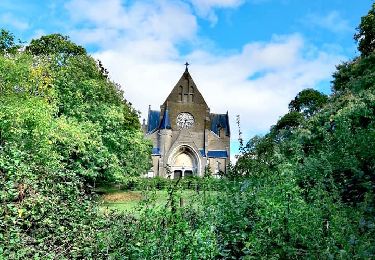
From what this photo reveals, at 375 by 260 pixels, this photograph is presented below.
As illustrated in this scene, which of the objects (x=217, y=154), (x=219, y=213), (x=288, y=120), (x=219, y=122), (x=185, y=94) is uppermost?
(x=185, y=94)

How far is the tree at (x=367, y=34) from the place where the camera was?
1955cm

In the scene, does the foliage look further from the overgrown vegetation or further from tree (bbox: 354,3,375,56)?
tree (bbox: 354,3,375,56)

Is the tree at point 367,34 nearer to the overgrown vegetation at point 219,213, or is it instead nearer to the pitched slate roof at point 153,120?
the overgrown vegetation at point 219,213

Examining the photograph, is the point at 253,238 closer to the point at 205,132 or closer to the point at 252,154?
the point at 252,154

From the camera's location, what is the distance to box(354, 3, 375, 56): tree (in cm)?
1955

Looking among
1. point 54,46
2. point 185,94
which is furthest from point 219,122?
point 54,46

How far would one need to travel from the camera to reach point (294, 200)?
5.78 meters

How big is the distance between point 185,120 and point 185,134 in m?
2.84

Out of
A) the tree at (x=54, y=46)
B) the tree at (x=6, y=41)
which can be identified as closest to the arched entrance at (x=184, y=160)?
the tree at (x=54, y=46)

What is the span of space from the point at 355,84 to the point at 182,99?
141 ft

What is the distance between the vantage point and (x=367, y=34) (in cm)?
2041

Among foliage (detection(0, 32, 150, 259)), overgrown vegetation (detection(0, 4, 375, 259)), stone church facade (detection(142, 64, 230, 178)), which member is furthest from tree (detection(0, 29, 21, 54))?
stone church facade (detection(142, 64, 230, 178))

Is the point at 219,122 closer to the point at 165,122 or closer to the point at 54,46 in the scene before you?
the point at 165,122

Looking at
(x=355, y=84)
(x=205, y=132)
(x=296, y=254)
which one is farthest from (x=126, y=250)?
(x=205, y=132)
